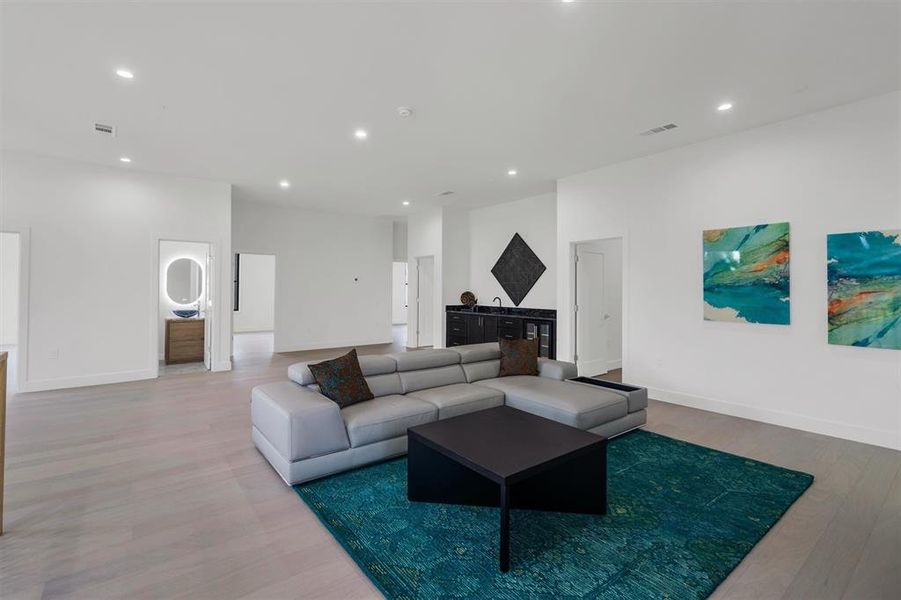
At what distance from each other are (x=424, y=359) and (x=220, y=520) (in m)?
2.11

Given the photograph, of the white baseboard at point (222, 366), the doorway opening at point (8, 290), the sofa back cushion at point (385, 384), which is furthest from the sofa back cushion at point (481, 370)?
the doorway opening at point (8, 290)

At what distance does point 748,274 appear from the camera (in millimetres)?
4266

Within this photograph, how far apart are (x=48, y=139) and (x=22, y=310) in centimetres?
219

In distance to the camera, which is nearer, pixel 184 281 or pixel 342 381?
pixel 342 381

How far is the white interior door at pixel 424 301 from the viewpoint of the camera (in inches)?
373

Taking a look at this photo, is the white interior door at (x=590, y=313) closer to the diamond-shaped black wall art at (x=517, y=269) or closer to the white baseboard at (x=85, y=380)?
the diamond-shaped black wall art at (x=517, y=269)

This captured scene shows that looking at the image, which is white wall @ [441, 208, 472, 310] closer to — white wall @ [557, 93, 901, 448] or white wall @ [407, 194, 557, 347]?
white wall @ [407, 194, 557, 347]

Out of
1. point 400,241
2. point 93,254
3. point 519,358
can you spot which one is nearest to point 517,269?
point 519,358

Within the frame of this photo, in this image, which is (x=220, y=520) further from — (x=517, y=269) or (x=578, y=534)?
(x=517, y=269)

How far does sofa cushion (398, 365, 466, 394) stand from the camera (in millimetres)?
3822

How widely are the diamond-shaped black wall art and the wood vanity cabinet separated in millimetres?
5660

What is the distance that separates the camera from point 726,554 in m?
2.10

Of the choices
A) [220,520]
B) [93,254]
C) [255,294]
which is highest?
[93,254]

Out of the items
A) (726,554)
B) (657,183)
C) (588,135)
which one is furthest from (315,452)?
(657,183)
